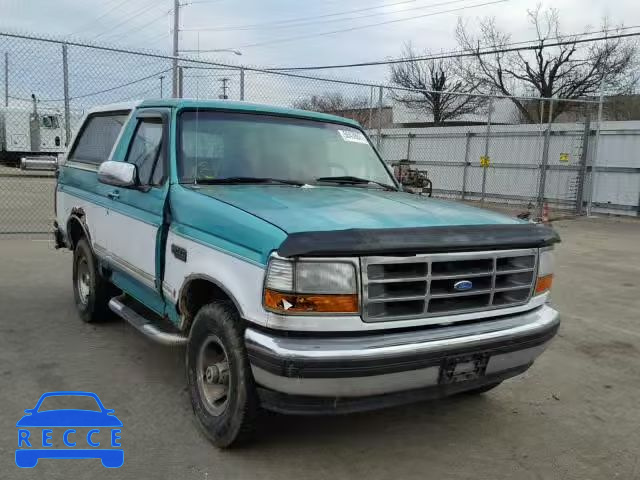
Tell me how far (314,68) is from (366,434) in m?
16.5

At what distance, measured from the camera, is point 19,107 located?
1057 inches

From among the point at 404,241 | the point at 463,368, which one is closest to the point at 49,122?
the point at 404,241

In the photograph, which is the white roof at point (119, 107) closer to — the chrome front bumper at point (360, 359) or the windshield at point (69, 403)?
the windshield at point (69, 403)

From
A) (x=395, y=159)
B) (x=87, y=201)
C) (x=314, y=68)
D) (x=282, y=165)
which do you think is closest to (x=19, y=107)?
(x=314, y=68)

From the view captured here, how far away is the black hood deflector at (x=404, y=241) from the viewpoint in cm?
251

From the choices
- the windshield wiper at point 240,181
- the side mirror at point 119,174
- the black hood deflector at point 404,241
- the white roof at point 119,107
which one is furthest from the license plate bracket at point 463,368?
the white roof at point 119,107

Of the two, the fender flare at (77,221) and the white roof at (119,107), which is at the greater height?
the white roof at (119,107)

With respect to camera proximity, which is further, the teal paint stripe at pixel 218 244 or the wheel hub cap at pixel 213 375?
the wheel hub cap at pixel 213 375

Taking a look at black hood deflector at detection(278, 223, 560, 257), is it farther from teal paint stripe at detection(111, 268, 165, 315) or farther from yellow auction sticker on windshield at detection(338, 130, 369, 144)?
yellow auction sticker on windshield at detection(338, 130, 369, 144)

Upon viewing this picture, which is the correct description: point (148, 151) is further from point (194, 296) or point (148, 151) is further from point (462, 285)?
point (462, 285)

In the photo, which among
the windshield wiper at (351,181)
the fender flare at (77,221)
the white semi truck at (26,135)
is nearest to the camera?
the windshield wiper at (351,181)

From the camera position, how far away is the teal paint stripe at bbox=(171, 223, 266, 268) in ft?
8.75

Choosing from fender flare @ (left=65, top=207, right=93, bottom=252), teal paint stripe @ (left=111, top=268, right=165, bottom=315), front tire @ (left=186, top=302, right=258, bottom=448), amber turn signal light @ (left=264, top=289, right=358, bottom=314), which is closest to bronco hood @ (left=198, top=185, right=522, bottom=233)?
amber turn signal light @ (left=264, top=289, right=358, bottom=314)

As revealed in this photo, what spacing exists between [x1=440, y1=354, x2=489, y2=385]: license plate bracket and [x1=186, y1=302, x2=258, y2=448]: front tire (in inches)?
36.9
